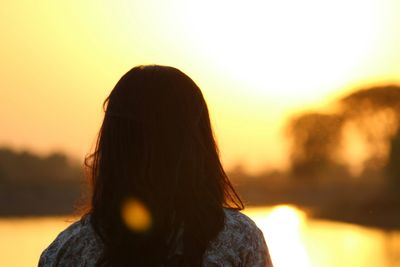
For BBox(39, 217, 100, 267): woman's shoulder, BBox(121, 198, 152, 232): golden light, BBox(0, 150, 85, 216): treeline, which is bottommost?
BBox(0, 150, 85, 216): treeline

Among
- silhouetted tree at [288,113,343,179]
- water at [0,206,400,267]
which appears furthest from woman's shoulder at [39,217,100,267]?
silhouetted tree at [288,113,343,179]

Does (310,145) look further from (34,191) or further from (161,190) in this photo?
(161,190)

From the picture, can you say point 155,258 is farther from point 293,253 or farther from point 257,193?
point 257,193

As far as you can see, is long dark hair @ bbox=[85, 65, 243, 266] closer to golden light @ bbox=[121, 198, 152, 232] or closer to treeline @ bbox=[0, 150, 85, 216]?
golden light @ bbox=[121, 198, 152, 232]

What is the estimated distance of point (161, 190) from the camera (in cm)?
271

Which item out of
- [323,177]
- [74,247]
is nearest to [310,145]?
[323,177]

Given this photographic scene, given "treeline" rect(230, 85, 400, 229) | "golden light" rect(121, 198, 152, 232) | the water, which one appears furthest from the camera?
"treeline" rect(230, 85, 400, 229)

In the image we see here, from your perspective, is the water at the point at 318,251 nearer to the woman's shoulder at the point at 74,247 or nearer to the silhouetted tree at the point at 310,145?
the woman's shoulder at the point at 74,247

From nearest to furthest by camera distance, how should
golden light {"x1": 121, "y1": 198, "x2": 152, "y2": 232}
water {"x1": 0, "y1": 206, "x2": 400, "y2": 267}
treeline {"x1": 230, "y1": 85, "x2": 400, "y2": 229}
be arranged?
golden light {"x1": 121, "y1": 198, "x2": 152, "y2": 232} < water {"x1": 0, "y1": 206, "x2": 400, "y2": 267} < treeline {"x1": 230, "y1": 85, "x2": 400, "y2": 229}

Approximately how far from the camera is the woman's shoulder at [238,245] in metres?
2.73

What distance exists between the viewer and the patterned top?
2732 mm

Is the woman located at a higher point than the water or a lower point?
higher

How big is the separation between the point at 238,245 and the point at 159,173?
249mm

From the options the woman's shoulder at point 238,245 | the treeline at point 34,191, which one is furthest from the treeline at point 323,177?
the woman's shoulder at point 238,245
